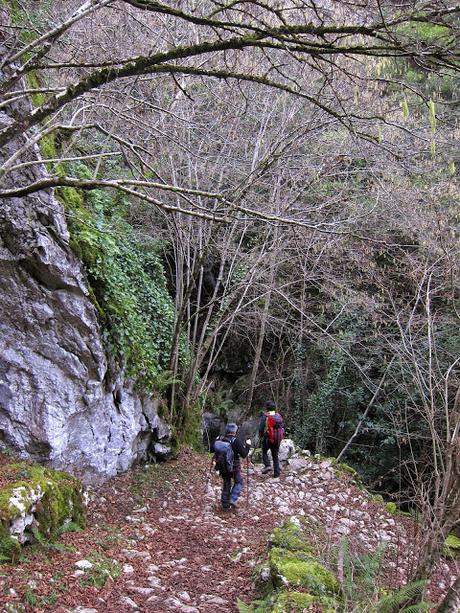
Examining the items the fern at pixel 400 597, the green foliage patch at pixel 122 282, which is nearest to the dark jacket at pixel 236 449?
the green foliage patch at pixel 122 282

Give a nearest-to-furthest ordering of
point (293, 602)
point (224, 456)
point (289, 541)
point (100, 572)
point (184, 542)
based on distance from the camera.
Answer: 1. point (293, 602)
2. point (100, 572)
3. point (289, 541)
4. point (184, 542)
5. point (224, 456)

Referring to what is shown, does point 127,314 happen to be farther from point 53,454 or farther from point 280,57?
point 280,57

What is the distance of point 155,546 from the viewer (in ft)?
21.2

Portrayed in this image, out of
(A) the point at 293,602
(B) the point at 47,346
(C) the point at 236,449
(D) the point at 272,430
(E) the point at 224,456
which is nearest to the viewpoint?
(A) the point at 293,602

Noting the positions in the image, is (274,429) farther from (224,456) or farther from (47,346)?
(47,346)

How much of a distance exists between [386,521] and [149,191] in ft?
26.8

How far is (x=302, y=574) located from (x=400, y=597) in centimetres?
87

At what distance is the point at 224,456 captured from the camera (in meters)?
7.88

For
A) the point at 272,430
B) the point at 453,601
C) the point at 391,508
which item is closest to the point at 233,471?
Result: the point at 272,430

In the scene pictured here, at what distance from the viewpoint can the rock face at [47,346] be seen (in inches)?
268

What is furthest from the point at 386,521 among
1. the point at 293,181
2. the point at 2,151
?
the point at 2,151

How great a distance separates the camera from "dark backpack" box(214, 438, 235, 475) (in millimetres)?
7887

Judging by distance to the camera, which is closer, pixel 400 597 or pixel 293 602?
pixel 293 602

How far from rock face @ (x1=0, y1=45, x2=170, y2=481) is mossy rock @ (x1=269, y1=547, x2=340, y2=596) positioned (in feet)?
11.4
